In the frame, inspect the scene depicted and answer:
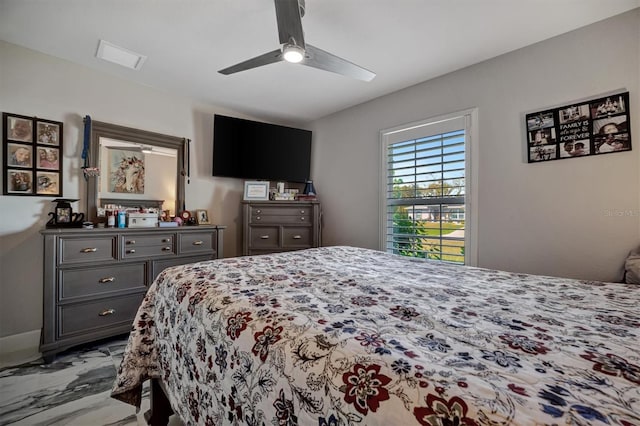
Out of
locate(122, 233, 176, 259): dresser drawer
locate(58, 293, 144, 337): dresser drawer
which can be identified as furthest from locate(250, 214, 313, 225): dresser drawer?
locate(58, 293, 144, 337): dresser drawer

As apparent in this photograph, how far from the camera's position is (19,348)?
2.21 meters

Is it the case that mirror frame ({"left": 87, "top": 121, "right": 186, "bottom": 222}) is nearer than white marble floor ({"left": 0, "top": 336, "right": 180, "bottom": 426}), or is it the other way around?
white marble floor ({"left": 0, "top": 336, "right": 180, "bottom": 426})

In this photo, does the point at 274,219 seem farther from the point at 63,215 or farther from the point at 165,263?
the point at 63,215

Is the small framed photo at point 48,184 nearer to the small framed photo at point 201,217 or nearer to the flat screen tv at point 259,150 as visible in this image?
the small framed photo at point 201,217

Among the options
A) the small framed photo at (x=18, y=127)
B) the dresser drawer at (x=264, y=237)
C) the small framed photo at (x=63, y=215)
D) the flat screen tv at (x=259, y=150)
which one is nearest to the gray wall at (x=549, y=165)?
the flat screen tv at (x=259, y=150)

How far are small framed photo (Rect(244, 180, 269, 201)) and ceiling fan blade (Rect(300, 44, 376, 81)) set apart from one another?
1887 millimetres

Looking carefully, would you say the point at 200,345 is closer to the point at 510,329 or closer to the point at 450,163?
the point at 510,329

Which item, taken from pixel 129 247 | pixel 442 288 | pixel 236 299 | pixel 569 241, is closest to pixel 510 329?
pixel 442 288

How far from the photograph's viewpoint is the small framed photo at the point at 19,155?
219 centimetres

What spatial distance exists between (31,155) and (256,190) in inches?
78.8

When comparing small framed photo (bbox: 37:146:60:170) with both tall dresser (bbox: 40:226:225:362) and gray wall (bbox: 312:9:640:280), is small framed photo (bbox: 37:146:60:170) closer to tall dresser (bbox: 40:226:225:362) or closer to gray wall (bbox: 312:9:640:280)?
tall dresser (bbox: 40:226:225:362)

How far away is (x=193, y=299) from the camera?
1.09 meters

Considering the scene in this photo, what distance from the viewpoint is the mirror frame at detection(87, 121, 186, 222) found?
8.46 feet

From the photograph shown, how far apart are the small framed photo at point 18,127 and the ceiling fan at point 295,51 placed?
70.0 inches
